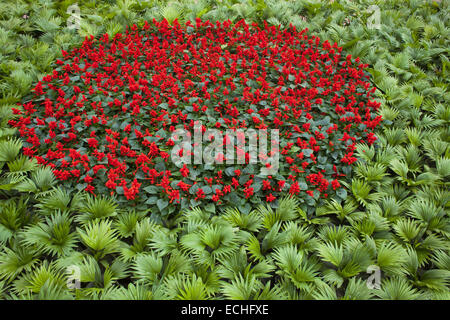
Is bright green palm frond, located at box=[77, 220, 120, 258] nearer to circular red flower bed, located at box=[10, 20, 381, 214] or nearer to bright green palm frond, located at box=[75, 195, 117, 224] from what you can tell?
bright green palm frond, located at box=[75, 195, 117, 224]

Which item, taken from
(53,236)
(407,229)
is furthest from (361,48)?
(53,236)

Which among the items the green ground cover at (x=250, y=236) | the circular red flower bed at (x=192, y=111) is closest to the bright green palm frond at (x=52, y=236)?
the green ground cover at (x=250, y=236)

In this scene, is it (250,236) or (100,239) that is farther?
(250,236)

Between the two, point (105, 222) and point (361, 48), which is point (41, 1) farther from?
point (361, 48)

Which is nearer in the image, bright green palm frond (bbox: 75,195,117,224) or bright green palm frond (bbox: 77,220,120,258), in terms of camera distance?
bright green palm frond (bbox: 77,220,120,258)

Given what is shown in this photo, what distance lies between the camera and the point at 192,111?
341 cm

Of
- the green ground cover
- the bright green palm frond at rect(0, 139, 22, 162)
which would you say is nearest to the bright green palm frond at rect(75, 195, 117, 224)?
the green ground cover

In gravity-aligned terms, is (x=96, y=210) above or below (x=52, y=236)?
above

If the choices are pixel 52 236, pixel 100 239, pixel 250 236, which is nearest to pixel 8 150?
pixel 52 236

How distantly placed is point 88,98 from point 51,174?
45.3 inches

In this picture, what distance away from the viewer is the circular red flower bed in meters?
2.79

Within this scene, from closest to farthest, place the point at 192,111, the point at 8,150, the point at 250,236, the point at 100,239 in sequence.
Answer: the point at 100,239
the point at 250,236
the point at 8,150
the point at 192,111

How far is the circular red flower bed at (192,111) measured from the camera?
2.79 m

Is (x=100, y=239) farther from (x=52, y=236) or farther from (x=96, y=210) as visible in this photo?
(x=52, y=236)
